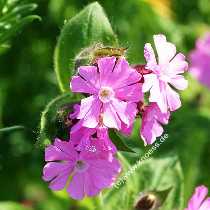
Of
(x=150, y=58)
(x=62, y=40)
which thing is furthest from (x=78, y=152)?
(x=62, y=40)

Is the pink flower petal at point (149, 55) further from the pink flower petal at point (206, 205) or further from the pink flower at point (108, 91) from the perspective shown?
the pink flower petal at point (206, 205)

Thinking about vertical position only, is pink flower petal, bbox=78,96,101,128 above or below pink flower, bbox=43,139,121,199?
above

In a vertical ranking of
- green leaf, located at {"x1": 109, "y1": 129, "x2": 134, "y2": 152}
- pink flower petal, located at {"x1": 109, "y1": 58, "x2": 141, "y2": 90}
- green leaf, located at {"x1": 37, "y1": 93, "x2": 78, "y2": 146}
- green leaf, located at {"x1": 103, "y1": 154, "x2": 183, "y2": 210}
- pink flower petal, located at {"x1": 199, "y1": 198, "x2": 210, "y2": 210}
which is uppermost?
pink flower petal, located at {"x1": 109, "y1": 58, "x2": 141, "y2": 90}

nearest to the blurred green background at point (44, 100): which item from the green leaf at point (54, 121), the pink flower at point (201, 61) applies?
the pink flower at point (201, 61)

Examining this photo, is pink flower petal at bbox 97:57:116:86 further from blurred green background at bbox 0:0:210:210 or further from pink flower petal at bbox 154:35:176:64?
blurred green background at bbox 0:0:210:210

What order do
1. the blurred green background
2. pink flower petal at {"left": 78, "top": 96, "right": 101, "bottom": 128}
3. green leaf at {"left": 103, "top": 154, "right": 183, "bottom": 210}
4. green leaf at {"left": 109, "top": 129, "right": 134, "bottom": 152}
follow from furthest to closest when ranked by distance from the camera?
the blurred green background, green leaf at {"left": 103, "top": 154, "right": 183, "bottom": 210}, green leaf at {"left": 109, "top": 129, "right": 134, "bottom": 152}, pink flower petal at {"left": 78, "top": 96, "right": 101, "bottom": 128}

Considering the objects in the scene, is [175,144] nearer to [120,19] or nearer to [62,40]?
[120,19]

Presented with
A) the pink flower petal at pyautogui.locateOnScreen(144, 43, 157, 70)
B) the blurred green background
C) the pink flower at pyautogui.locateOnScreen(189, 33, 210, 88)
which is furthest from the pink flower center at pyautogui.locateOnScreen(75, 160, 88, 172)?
the pink flower at pyautogui.locateOnScreen(189, 33, 210, 88)
